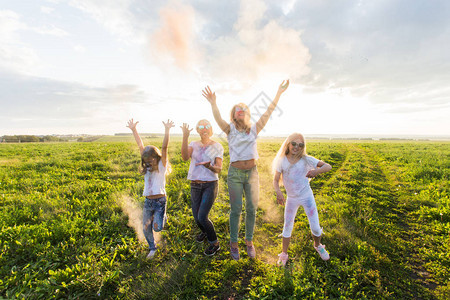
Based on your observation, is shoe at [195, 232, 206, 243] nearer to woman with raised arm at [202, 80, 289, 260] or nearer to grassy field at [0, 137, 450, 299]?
grassy field at [0, 137, 450, 299]

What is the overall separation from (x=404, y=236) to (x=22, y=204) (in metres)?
11.0

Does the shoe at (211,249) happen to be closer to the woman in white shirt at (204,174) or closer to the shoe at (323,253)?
the woman in white shirt at (204,174)

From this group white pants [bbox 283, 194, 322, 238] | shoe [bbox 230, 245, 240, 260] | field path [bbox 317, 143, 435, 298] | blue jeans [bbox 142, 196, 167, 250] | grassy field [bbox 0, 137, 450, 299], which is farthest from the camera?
blue jeans [bbox 142, 196, 167, 250]

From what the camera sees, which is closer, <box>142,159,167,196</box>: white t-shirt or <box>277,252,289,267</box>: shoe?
<box>277,252,289,267</box>: shoe

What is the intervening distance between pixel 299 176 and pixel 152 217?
3.25 m

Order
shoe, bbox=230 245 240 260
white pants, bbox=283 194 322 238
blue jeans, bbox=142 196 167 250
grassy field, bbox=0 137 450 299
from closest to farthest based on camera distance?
grassy field, bbox=0 137 450 299 → white pants, bbox=283 194 322 238 → shoe, bbox=230 245 240 260 → blue jeans, bbox=142 196 167 250

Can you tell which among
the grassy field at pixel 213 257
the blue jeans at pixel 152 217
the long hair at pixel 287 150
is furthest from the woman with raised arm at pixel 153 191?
the long hair at pixel 287 150

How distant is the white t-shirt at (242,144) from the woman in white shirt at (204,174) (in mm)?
543

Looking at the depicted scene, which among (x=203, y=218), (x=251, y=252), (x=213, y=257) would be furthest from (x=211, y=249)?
(x=251, y=252)

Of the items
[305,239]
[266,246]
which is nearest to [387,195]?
[305,239]

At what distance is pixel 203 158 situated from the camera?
4.50 m

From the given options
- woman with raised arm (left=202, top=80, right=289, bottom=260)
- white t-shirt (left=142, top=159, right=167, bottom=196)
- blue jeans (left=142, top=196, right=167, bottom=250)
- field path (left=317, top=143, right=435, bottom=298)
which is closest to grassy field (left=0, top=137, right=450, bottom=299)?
field path (left=317, top=143, right=435, bottom=298)

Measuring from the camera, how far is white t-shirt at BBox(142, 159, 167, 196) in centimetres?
445

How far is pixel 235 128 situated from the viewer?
4.08 meters
